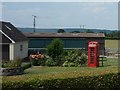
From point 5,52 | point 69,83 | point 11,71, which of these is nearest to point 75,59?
point 11,71

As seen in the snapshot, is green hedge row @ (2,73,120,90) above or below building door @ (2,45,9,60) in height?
below

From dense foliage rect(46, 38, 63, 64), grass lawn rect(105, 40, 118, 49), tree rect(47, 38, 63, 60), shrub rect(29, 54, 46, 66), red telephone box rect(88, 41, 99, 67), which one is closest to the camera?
red telephone box rect(88, 41, 99, 67)

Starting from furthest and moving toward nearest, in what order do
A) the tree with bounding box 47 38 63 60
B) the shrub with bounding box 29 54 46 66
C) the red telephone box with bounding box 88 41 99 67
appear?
the tree with bounding box 47 38 63 60, the shrub with bounding box 29 54 46 66, the red telephone box with bounding box 88 41 99 67

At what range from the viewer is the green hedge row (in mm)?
13187

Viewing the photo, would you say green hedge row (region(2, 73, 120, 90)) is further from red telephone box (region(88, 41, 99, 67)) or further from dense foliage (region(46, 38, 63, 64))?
dense foliage (region(46, 38, 63, 64))

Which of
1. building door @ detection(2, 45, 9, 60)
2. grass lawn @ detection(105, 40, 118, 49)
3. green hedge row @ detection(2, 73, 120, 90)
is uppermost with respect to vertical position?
grass lawn @ detection(105, 40, 118, 49)

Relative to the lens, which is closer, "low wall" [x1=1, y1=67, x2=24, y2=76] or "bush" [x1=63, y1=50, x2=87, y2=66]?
"low wall" [x1=1, y1=67, x2=24, y2=76]

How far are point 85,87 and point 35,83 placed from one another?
193cm

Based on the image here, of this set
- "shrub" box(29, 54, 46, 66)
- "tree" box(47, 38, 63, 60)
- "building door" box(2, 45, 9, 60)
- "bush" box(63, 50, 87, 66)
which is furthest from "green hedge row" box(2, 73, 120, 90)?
"building door" box(2, 45, 9, 60)

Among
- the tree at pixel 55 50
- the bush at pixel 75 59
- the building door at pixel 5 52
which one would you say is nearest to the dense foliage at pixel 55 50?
the tree at pixel 55 50

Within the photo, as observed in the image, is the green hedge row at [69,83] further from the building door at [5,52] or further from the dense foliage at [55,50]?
the building door at [5,52]

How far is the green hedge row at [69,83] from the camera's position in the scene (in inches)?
519

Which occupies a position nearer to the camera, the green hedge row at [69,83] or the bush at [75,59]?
the green hedge row at [69,83]

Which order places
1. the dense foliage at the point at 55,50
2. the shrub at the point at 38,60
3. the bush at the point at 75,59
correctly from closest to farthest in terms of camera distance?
the bush at the point at 75,59, the shrub at the point at 38,60, the dense foliage at the point at 55,50
